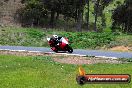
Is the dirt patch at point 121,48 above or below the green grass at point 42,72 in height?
below

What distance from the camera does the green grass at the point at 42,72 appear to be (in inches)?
559

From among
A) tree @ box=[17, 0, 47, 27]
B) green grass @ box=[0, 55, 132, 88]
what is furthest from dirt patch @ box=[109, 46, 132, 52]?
tree @ box=[17, 0, 47, 27]

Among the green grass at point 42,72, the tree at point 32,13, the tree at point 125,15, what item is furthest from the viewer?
the tree at point 125,15

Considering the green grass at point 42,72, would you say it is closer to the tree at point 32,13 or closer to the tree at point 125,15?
the tree at point 32,13

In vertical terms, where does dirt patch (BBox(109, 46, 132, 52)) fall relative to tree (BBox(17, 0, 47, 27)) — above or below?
above

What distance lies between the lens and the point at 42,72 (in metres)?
18.0

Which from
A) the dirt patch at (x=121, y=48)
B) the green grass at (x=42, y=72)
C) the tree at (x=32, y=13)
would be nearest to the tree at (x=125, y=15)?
the tree at (x=32, y=13)

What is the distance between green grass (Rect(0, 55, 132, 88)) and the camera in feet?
46.6

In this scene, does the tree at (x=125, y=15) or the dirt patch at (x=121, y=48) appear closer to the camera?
the dirt patch at (x=121, y=48)

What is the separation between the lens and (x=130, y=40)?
37.9 metres

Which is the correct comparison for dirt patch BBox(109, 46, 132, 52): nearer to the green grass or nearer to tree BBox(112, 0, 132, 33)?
the green grass

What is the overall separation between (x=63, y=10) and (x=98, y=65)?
175 ft

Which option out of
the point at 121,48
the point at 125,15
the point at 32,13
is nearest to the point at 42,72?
the point at 121,48

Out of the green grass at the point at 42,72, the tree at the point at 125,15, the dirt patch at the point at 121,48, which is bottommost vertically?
the tree at the point at 125,15
